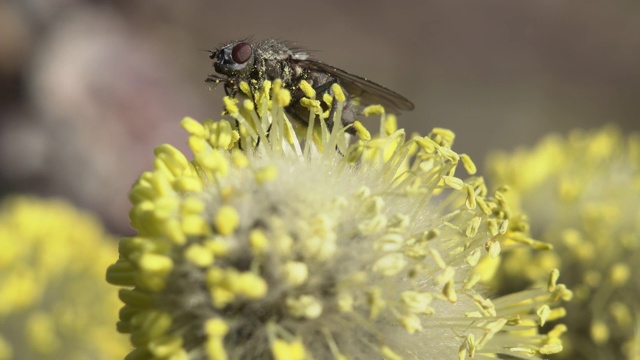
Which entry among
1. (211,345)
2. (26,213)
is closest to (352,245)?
(211,345)

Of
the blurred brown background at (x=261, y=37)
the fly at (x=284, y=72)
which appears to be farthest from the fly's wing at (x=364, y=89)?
the blurred brown background at (x=261, y=37)

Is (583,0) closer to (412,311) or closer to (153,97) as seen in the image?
(153,97)

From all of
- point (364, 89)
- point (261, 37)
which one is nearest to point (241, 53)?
point (364, 89)

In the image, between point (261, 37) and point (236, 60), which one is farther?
point (261, 37)

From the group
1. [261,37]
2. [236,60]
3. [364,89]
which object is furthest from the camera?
[261,37]

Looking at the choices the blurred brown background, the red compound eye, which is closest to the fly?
the red compound eye

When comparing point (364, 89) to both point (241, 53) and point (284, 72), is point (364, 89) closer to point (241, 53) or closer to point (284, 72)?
point (284, 72)

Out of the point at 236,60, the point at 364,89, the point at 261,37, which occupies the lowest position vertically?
the point at 364,89
